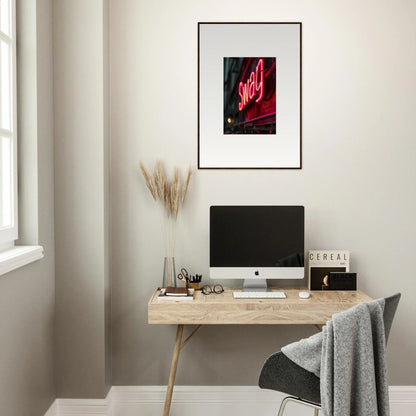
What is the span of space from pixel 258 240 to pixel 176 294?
53 cm

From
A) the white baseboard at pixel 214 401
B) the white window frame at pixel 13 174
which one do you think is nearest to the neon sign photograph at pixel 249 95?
the white window frame at pixel 13 174

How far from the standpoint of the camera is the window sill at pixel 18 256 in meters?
1.84

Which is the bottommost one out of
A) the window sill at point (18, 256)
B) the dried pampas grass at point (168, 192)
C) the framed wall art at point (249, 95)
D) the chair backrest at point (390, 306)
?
the chair backrest at point (390, 306)

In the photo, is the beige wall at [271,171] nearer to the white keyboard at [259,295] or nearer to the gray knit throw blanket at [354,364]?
the white keyboard at [259,295]

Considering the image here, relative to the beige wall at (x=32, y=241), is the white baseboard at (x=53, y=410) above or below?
below

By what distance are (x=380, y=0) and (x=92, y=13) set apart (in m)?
1.63

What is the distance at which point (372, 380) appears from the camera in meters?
1.67

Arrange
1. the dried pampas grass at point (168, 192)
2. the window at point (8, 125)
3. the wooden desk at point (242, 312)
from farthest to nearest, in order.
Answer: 1. the dried pampas grass at point (168, 192)
2. the wooden desk at point (242, 312)
3. the window at point (8, 125)

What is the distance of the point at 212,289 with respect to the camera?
2605 millimetres

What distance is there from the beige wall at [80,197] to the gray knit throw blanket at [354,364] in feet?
4.30

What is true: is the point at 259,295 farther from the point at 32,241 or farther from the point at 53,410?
the point at 53,410

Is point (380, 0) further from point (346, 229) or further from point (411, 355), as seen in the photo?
point (411, 355)

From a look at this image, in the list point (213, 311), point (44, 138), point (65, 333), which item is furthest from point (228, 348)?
point (44, 138)

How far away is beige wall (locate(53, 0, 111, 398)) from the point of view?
2471 mm
